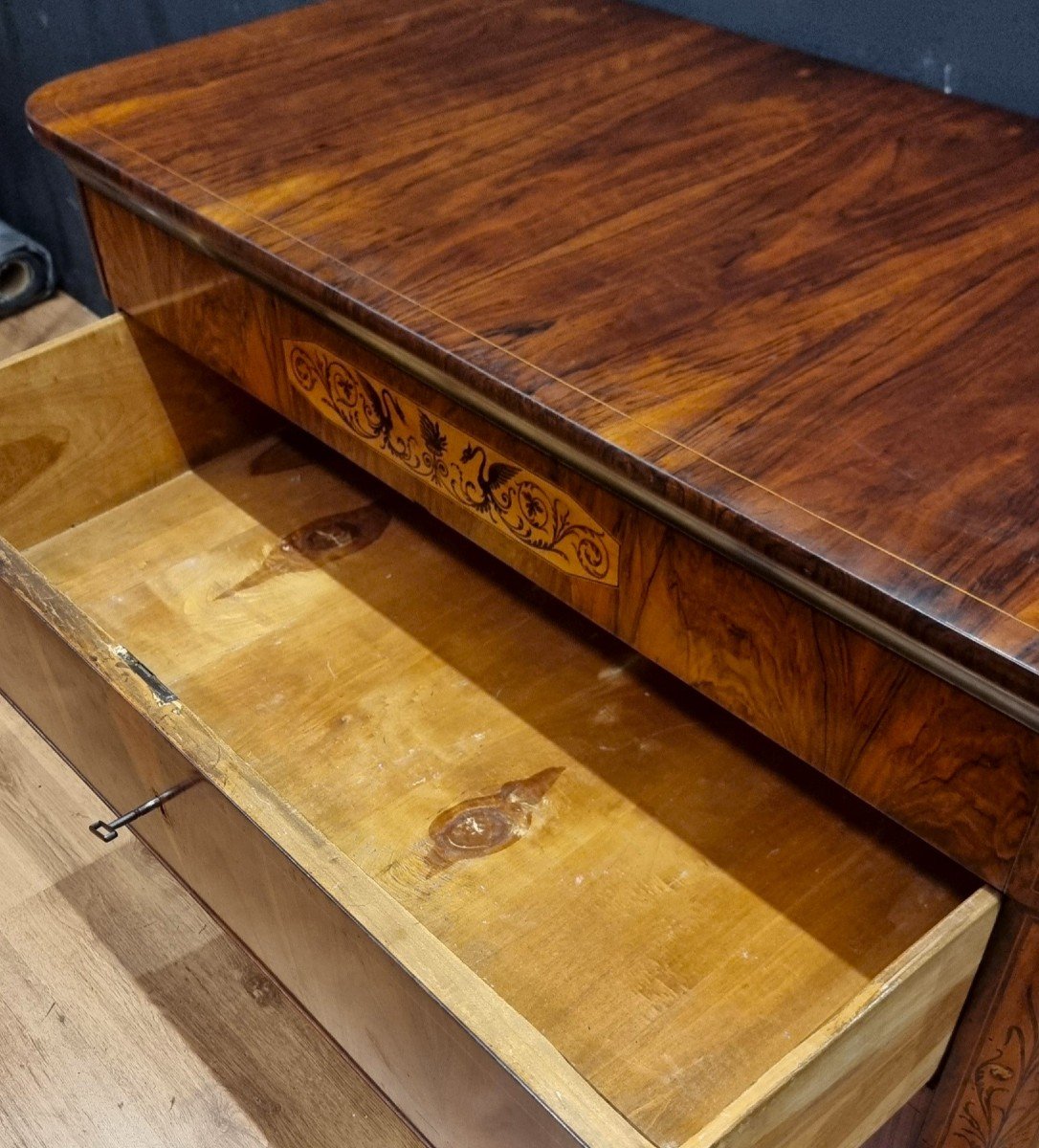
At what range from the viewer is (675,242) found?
71 cm

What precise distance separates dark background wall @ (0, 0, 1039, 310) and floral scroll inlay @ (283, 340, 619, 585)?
0.42 metres

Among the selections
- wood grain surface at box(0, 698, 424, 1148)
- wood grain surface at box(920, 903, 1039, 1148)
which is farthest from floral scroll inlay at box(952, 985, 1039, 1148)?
wood grain surface at box(0, 698, 424, 1148)

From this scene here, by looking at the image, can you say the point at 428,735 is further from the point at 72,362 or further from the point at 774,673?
the point at 72,362

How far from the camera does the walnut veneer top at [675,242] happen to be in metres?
0.54

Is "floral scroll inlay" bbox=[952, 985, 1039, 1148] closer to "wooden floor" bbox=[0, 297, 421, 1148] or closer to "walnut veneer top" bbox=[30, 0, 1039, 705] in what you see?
"walnut veneer top" bbox=[30, 0, 1039, 705]

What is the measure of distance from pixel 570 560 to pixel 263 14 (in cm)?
81

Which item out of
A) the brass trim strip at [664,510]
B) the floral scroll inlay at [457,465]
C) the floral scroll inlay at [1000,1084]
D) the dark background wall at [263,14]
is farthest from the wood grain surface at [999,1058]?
the dark background wall at [263,14]

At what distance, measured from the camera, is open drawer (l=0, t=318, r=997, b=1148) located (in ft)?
1.77

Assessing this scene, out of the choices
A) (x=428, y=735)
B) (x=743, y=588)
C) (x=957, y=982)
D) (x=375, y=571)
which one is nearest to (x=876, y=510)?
(x=743, y=588)

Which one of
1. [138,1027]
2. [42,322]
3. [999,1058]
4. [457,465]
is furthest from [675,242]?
[42,322]

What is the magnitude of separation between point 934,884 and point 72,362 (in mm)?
668

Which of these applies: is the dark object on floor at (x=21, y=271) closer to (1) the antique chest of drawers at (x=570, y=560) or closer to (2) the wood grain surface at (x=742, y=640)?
(1) the antique chest of drawers at (x=570, y=560)

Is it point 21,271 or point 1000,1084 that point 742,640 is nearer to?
point 1000,1084

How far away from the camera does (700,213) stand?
739 millimetres
